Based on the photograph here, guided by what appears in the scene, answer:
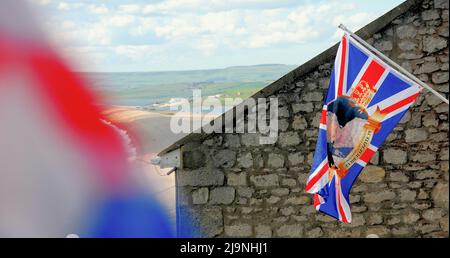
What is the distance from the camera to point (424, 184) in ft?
25.8

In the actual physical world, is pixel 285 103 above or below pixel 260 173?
above

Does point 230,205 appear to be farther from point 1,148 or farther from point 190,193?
point 1,148

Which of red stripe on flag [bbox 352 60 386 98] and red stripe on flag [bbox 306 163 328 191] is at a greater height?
red stripe on flag [bbox 352 60 386 98]

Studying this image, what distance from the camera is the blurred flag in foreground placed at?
8.77m

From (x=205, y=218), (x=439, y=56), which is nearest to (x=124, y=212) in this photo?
(x=205, y=218)

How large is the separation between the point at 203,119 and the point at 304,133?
1.11m

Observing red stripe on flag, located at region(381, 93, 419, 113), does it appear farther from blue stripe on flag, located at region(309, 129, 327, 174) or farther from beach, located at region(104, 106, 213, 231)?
beach, located at region(104, 106, 213, 231)

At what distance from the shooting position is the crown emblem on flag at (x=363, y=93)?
6.46m

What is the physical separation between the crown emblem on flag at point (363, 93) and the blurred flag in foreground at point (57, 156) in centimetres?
318

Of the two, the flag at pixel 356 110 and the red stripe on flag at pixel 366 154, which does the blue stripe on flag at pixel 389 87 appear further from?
the red stripe on flag at pixel 366 154

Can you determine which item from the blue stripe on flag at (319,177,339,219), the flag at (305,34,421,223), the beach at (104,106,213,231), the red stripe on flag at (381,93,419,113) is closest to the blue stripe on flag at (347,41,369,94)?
the flag at (305,34,421,223)

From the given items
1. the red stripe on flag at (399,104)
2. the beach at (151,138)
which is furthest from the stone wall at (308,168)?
the red stripe on flag at (399,104)

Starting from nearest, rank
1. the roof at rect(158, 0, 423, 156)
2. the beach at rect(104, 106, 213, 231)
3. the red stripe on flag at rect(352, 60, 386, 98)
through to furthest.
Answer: the red stripe on flag at rect(352, 60, 386, 98), the roof at rect(158, 0, 423, 156), the beach at rect(104, 106, 213, 231)

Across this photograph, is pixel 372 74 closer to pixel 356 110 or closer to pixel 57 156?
pixel 356 110
